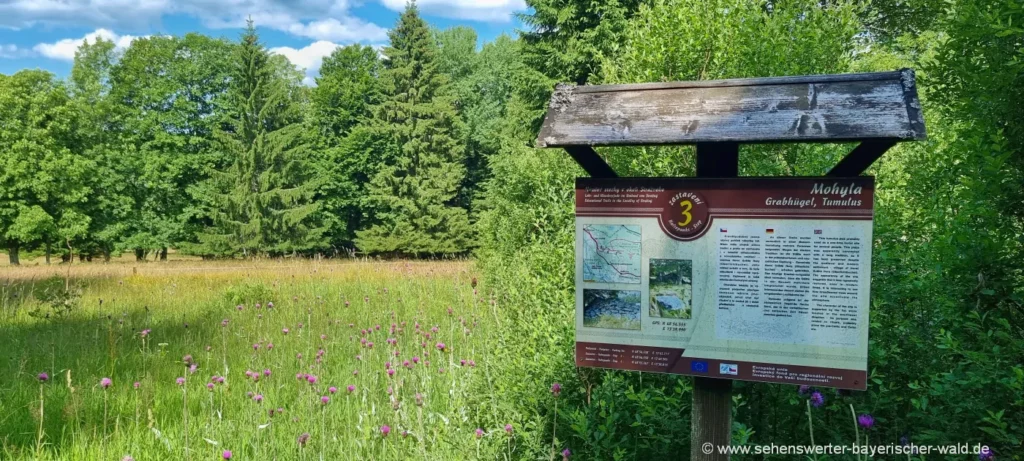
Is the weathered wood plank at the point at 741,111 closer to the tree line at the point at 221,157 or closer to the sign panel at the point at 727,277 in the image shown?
the sign panel at the point at 727,277

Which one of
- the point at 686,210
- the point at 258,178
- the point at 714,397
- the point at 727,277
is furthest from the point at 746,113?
the point at 258,178

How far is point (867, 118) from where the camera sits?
206 cm

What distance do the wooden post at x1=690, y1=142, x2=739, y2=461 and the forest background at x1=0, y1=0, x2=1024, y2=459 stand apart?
1.12 feet

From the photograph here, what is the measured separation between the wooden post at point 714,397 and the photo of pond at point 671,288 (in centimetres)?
36

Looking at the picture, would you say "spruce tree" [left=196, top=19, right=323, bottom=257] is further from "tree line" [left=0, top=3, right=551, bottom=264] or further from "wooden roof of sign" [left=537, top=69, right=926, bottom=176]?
"wooden roof of sign" [left=537, top=69, right=926, bottom=176]

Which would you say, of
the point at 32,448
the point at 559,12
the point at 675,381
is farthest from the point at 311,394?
the point at 559,12

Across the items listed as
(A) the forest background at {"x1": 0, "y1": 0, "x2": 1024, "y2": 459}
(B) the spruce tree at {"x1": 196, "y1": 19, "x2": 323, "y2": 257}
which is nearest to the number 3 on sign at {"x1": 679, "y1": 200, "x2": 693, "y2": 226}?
(A) the forest background at {"x1": 0, "y1": 0, "x2": 1024, "y2": 459}

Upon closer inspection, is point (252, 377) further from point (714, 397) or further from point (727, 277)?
point (727, 277)

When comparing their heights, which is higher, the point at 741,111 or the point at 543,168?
the point at 543,168

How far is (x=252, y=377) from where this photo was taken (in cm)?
356

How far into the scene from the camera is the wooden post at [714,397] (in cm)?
242

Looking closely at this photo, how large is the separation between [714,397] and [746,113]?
1.14 meters

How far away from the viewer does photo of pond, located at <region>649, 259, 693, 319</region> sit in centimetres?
230

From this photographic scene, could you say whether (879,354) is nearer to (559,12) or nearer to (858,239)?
(858,239)
